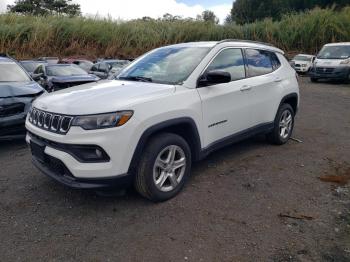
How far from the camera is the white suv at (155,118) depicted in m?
3.28

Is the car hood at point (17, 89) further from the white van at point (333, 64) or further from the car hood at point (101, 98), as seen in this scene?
the white van at point (333, 64)

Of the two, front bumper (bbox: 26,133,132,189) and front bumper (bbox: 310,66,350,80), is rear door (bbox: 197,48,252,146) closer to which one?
front bumper (bbox: 26,133,132,189)

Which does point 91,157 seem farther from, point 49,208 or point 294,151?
point 294,151

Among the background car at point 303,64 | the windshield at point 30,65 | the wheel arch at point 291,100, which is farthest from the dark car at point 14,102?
the background car at point 303,64

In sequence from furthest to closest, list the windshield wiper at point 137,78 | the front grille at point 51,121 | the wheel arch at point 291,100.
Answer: the wheel arch at point 291,100, the windshield wiper at point 137,78, the front grille at point 51,121

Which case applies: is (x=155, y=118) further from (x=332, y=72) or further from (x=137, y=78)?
(x=332, y=72)

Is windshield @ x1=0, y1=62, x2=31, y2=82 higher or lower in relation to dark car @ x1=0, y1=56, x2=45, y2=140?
higher

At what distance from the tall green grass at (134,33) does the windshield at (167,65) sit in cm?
1946

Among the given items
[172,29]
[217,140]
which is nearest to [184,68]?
[217,140]

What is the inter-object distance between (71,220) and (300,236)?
220 centimetres

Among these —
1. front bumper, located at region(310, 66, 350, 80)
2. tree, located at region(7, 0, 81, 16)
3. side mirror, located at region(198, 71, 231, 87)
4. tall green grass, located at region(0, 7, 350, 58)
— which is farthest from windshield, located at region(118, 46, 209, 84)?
Answer: tree, located at region(7, 0, 81, 16)

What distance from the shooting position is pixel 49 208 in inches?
147

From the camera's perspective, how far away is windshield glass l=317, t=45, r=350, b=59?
16.0 m

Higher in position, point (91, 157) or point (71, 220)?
point (91, 157)
